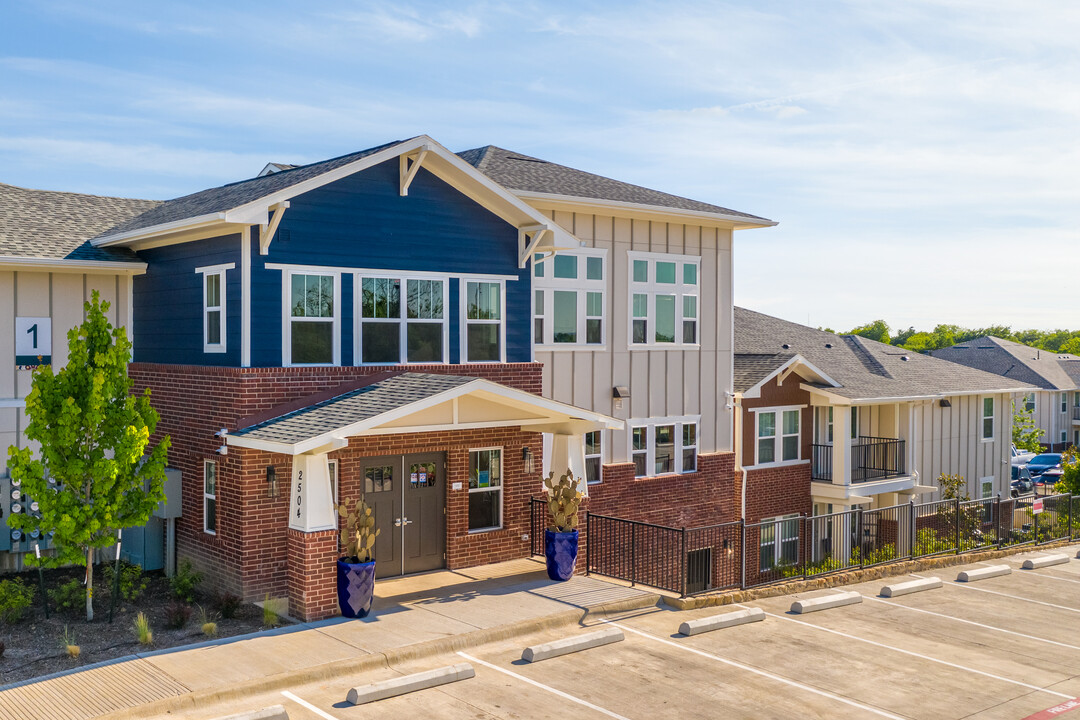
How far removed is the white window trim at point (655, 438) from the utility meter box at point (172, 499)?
9.94m

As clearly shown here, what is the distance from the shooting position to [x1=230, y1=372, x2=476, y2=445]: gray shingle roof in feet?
46.8

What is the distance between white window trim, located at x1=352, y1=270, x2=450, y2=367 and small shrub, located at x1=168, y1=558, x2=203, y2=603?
4.33m

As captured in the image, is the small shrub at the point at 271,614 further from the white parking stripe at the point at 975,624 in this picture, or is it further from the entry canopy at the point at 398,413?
the white parking stripe at the point at 975,624

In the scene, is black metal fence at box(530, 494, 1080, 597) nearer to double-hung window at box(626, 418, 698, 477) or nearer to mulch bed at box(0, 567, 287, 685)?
double-hung window at box(626, 418, 698, 477)

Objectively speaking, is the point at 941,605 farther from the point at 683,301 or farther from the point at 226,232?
the point at 226,232

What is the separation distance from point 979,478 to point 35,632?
2988 cm

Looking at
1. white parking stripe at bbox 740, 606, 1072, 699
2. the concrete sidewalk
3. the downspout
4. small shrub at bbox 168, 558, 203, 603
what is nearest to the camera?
the concrete sidewalk

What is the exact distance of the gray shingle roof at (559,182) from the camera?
69.6ft

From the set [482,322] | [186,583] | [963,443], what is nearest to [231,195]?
[482,322]

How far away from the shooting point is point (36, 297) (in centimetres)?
1734

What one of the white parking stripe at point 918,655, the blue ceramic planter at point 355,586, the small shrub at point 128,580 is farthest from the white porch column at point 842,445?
the small shrub at point 128,580

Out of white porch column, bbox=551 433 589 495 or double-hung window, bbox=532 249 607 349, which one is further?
double-hung window, bbox=532 249 607 349

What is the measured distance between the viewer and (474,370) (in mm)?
18109

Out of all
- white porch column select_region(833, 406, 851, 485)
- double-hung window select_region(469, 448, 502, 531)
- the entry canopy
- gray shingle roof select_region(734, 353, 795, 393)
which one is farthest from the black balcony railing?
double-hung window select_region(469, 448, 502, 531)
